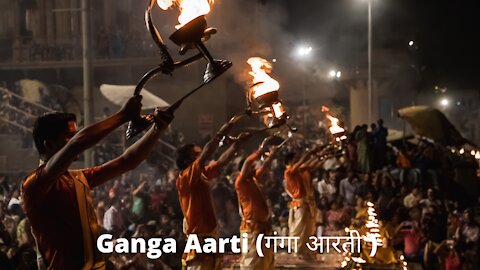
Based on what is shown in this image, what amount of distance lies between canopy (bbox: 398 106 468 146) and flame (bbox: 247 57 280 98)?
40.0 feet

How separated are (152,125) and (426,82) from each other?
117 feet

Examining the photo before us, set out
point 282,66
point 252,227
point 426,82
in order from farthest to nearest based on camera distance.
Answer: point 426,82 → point 282,66 → point 252,227

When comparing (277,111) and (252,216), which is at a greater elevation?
(277,111)

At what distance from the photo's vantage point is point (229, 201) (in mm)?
14734

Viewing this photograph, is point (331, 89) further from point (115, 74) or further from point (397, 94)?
point (115, 74)

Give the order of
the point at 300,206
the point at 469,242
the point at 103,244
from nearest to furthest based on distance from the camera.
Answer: the point at 103,244, the point at 469,242, the point at 300,206

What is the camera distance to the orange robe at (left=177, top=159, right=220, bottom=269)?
709cm

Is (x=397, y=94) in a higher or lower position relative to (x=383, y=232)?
higher

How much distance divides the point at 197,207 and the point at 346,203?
336 inches

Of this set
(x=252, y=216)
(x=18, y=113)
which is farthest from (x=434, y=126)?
(x=18, y=113)

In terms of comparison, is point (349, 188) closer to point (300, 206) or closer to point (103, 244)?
point (300, 206)

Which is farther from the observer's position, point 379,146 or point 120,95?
point 379,146

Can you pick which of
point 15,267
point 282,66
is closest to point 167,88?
point 282,66

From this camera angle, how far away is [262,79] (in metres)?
7.40
